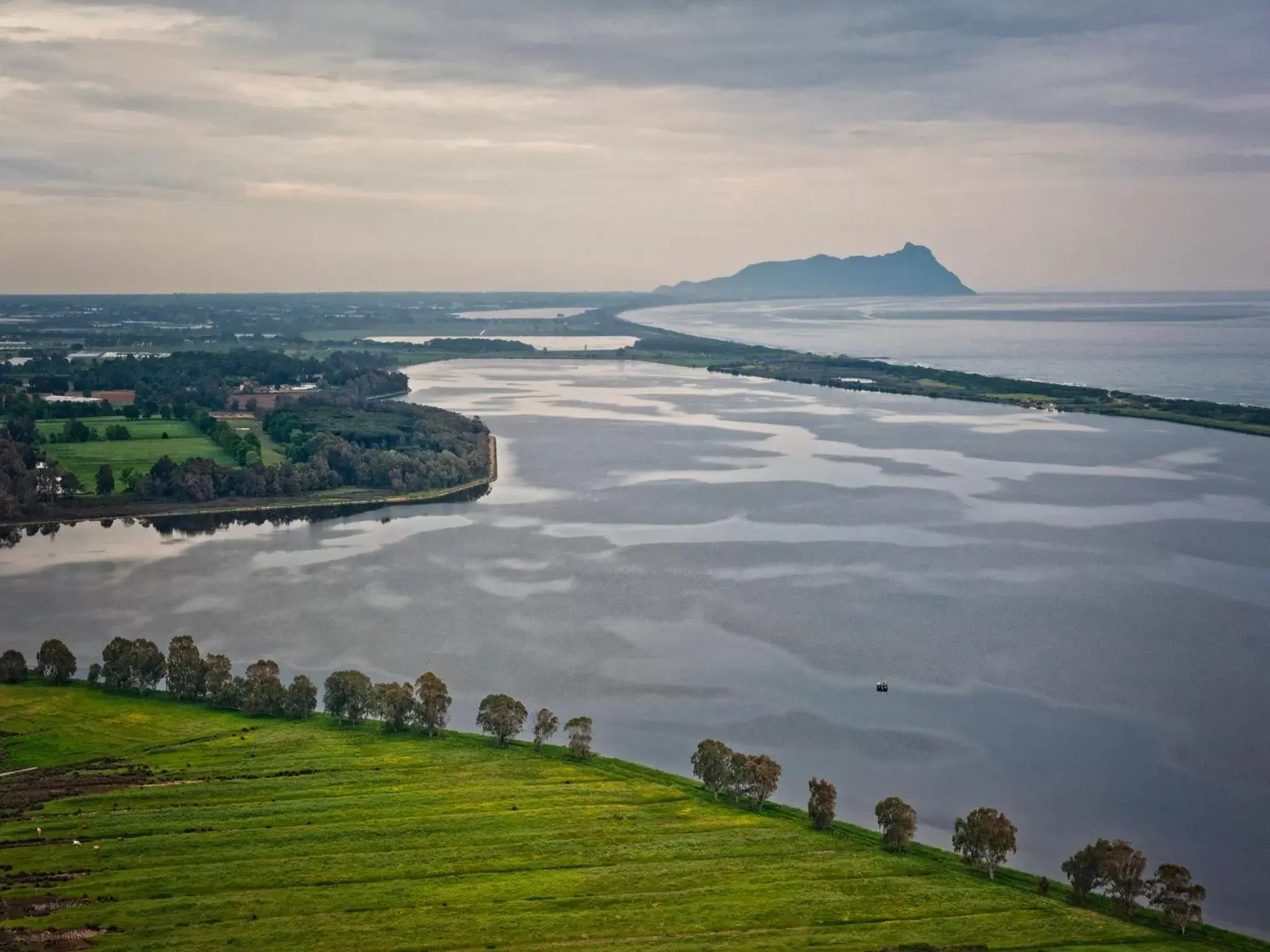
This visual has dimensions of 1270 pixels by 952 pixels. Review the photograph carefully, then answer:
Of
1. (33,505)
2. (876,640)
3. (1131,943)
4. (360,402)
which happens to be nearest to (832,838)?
(1131,943)

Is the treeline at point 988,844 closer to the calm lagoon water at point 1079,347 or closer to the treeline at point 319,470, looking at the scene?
the treeline at point 319,470

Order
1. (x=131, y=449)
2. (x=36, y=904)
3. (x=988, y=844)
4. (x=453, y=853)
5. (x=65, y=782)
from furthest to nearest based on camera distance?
(x=131, y=449)
(x=65, y=782)
(x=453, y=853)
(x=988, y=844)
(x=36, y=904)

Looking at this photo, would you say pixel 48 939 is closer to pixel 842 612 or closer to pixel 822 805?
pixel 822 805

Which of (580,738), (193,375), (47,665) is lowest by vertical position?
(47,665)

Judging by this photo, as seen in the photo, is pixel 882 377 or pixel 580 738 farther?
pixel 882 377

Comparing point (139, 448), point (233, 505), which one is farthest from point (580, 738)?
point (139, 448)

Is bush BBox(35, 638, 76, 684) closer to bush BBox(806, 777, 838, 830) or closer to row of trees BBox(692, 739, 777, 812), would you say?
row of trees BBox(692, 739, 777, 812)

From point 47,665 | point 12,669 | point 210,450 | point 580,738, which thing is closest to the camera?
point 580,738
